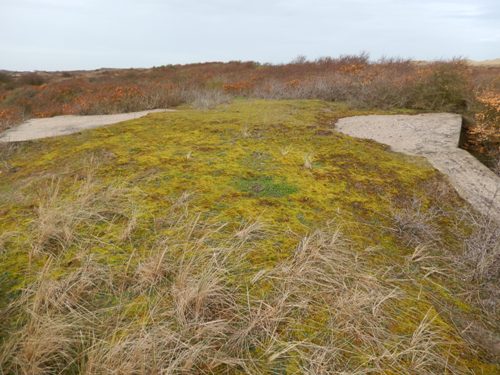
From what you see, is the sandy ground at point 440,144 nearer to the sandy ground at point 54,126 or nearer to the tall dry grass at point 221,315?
the tall dry grass at point 221,315

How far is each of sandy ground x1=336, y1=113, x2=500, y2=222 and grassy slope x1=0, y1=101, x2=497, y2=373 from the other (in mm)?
327

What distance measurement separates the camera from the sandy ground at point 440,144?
3.98m

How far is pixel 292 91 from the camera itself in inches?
390

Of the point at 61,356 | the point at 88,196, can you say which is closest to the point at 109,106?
the point at 88,196

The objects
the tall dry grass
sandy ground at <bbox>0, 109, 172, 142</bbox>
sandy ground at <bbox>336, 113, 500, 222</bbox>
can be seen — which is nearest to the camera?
the tall dry grass

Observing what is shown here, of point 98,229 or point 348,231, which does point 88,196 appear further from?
point 348,231

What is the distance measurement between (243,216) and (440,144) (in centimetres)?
357

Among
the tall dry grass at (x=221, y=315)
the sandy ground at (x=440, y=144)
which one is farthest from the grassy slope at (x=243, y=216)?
the sandy ground at (x=440, y=144)

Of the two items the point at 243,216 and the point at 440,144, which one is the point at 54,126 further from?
the point at 440,144

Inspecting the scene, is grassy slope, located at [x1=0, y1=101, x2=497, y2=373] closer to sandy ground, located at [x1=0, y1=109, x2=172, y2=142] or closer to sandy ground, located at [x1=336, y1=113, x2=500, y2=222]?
sandy ground, located at [x1=336, y1=113, x2=500, y2=222]

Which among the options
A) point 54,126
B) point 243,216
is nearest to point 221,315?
point 243,216

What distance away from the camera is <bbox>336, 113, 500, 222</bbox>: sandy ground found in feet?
13.1

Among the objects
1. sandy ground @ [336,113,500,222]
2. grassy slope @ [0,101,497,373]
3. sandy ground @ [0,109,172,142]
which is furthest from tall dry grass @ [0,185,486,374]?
sandy ground @ [0,109,172,142]

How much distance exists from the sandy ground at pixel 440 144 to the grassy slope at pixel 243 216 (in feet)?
1.07
